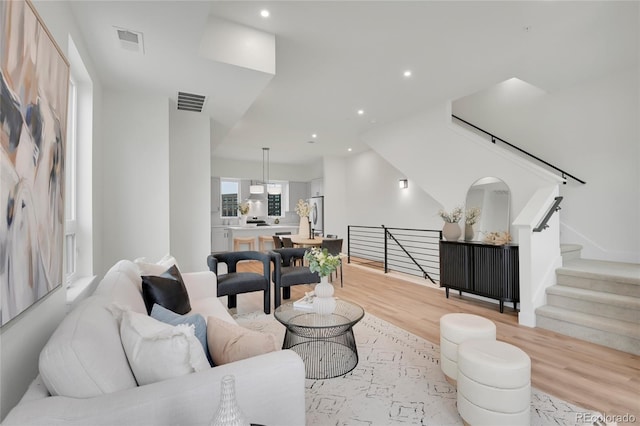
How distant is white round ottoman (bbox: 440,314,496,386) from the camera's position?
217 cm

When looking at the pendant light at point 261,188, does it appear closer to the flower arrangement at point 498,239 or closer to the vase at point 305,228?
the vase at point 305,228

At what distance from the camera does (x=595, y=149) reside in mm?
4281

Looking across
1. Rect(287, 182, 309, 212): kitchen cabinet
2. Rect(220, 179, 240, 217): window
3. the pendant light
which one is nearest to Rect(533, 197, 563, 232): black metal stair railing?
the pendant light

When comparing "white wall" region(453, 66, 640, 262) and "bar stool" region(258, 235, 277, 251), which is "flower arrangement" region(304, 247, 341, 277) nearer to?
"white wall" region(453, 66, 640, 262)

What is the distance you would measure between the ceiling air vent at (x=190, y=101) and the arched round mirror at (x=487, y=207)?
13.7 ft

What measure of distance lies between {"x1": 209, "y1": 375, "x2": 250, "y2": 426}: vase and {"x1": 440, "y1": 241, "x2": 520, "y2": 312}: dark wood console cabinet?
3.92 metres

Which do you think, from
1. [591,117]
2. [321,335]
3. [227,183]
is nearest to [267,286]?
[321,335]

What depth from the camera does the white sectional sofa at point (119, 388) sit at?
919 millimetres

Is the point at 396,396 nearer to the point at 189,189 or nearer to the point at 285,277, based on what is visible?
the point at 285,277

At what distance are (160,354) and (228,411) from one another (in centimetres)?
47

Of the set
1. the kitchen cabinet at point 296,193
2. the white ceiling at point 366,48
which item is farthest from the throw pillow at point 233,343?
the kitchen cabinet at point 296,193

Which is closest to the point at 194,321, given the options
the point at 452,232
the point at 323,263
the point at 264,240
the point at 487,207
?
the point at 323,263

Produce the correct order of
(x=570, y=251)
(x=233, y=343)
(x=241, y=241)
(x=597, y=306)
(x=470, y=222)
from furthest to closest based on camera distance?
(x=241, y=241)
(x=470, y=222)
(x=570, y=251)
(x=597, y=306)
(x=233, y=343)

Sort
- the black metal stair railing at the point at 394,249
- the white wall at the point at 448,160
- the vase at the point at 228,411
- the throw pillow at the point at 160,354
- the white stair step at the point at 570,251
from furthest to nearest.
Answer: the black metal stair railing at the point at 394,249
the white wall at the point at 448,160
the white stair step at the point at 570,251
the throw pillow at the point at 160,354
the vase at the point at 228,411
